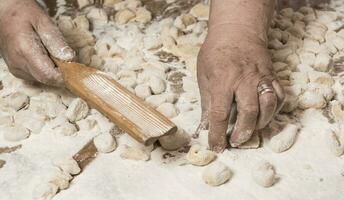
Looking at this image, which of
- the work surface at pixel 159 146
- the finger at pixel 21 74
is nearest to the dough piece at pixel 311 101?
the work surface at pixel 159 146

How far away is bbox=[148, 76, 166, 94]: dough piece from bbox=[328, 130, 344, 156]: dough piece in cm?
43

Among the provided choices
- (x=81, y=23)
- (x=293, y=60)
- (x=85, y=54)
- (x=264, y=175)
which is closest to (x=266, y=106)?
(x=264, y=175)

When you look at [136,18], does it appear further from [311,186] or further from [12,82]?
[311,186]

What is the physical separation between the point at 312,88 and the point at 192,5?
1.85ft

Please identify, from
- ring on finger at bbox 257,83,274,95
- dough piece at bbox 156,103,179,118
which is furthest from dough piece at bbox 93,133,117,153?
ring on finger at bbox 257,83,274,95

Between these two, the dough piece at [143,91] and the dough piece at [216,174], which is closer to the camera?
the dough piece at [216,174]

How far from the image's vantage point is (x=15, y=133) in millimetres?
1211

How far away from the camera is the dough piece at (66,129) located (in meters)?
1.21

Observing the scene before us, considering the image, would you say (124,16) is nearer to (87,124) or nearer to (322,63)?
(87,124)

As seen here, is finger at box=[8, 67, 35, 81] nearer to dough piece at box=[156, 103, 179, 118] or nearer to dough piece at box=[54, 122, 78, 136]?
dough piece at box=[54, 122, 78, 136]

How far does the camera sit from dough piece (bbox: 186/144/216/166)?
3.63ft

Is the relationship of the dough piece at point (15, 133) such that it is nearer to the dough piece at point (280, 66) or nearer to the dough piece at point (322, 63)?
the dough piece at point (280, 66)

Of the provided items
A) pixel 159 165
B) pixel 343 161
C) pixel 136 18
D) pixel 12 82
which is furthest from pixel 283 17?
pixel 12 82

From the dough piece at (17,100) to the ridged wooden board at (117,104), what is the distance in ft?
0.49
